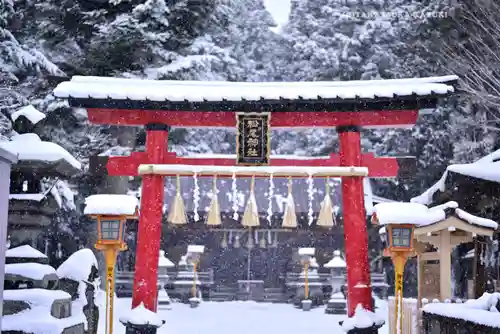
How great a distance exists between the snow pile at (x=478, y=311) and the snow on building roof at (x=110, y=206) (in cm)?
567

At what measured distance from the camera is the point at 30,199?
10.1m

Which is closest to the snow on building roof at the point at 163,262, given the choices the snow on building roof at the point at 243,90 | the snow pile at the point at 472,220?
the snow on building roof at the point at 243,90

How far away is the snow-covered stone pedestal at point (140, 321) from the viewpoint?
11.1m

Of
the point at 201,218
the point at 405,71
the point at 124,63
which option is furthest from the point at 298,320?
the point at 405,71

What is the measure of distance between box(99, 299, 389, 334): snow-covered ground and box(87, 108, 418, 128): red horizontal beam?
5571 mm

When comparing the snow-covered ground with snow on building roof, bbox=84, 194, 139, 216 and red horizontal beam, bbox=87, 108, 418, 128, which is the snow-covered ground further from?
red horizontal beam, bbox=87, 108, 418, 128

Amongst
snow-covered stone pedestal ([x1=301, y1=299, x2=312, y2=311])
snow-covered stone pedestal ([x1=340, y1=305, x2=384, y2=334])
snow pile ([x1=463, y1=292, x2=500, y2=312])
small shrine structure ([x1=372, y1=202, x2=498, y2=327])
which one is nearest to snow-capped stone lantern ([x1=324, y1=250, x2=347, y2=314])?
snow-covered stone pedestal ([x1=301, y1=299, x2=312, y2=311])

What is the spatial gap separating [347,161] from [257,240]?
15903 millimetres

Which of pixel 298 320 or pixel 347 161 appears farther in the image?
pixel 298 320

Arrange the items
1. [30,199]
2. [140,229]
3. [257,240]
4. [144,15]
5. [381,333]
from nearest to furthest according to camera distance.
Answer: [30,199] < [140,229] < [381,333] < [144,15] < [257,240]

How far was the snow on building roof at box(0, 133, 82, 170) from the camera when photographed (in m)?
9.73

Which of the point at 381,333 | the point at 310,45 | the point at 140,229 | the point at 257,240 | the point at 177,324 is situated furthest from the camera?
the point at 310,45

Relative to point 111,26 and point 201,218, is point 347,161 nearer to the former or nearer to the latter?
point 111,26

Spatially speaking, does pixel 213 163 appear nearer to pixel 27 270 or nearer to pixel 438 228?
pixel 27 270
